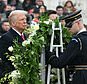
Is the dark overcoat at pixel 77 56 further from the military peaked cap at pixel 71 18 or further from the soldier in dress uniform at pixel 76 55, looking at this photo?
the military peaked cap at pixel 71 18

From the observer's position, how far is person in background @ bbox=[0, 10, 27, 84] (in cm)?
777

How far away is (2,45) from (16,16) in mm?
595

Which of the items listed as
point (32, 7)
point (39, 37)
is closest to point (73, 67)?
point (39, 37)

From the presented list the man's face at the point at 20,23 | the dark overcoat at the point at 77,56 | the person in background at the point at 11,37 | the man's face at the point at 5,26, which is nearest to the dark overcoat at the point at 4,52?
the person in background at the point at 11,37

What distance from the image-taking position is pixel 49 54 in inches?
292

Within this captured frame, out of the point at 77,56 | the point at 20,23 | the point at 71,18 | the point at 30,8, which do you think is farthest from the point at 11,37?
the point at 30,8

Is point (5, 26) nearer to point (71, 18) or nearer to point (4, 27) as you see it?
point (4, 27)

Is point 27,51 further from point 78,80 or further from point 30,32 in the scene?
point 78,80

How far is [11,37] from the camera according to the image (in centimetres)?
794

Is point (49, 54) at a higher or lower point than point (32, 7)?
higher

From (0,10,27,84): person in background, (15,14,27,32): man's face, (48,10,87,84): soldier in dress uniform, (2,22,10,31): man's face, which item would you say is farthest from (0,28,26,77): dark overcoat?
(2,22,10,31): man's face

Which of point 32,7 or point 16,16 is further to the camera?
point 32,7

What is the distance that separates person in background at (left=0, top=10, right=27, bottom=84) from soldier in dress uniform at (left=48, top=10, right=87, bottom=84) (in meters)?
0.88

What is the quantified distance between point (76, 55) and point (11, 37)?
1.44m
